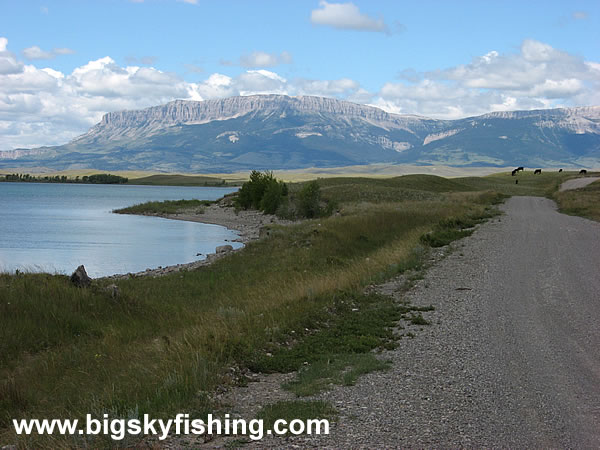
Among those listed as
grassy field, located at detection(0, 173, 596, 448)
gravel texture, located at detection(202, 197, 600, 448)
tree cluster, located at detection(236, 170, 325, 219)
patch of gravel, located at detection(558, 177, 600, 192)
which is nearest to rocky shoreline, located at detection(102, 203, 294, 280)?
tree cluster, located at detection(236, 170, 325, 219)

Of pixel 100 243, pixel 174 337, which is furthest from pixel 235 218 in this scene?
pixel 174 337

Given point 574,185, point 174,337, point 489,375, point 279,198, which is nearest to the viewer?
point 489,375

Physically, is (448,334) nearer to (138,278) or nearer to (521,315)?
(521,315)

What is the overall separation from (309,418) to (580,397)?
356cm

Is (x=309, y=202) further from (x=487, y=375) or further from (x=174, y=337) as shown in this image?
(x=487, y=375)

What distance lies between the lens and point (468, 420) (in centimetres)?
718

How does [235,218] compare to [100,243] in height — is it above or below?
above

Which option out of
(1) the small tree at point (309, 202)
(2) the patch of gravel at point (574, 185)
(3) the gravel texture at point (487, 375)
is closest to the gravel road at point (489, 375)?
(3) the gravel texture at point (487, 375)

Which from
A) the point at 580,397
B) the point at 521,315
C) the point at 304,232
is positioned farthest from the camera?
the point at 304,232

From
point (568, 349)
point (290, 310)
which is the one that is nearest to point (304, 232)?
point (290, 310)

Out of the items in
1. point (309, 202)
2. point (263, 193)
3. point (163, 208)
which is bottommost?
point (163, 208)

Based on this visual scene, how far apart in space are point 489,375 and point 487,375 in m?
0.03

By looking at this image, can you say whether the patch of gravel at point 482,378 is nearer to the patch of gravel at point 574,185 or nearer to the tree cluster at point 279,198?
the tree cluster at point 279,198

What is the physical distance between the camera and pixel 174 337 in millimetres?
11781
